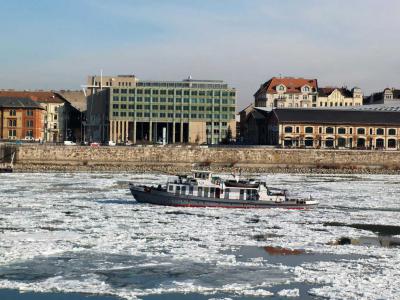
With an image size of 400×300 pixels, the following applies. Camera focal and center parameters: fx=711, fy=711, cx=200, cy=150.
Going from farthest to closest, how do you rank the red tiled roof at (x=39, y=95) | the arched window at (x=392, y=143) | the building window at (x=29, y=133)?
the red tiled roof at (x=39, y=95), the building window at (x=29, y=133), the arched window at (x=392, y=143)

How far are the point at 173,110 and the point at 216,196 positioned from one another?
9698cm

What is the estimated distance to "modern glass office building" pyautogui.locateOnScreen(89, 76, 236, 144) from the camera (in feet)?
477

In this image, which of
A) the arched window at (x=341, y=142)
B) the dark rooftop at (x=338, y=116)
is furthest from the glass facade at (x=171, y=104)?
the arched window at (x=341, y=142)

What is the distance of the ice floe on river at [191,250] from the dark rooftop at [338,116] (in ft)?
222

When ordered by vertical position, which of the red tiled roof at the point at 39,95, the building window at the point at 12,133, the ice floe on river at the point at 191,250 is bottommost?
the ice floe on river at the point at 191,250

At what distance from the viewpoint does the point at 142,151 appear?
98438 mm

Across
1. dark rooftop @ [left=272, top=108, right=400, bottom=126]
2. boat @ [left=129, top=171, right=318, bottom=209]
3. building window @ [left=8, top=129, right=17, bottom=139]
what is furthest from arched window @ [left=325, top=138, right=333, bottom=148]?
boat @ [left=129, top=171, right=318, bottom=209]

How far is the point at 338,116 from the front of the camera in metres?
121

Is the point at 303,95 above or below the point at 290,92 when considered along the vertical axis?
below

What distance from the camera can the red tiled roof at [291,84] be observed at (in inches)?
6452

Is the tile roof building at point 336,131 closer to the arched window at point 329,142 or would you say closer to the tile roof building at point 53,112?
the arched window at point 329,142

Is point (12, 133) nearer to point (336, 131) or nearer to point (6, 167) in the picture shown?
point (6, 167)

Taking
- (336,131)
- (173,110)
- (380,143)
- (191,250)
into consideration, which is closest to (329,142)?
(336,131)

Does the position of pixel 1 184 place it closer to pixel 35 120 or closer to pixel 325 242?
pixel 325 242
